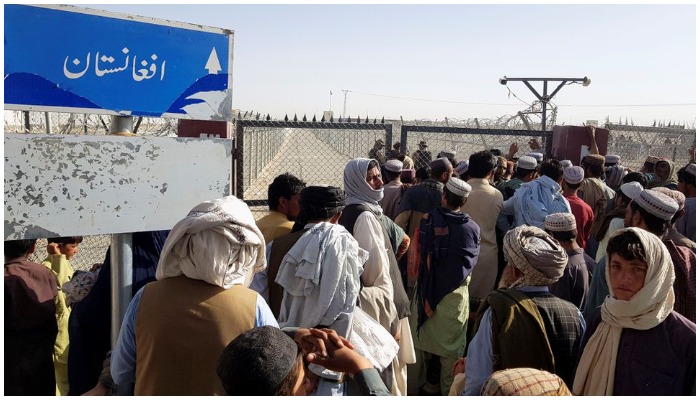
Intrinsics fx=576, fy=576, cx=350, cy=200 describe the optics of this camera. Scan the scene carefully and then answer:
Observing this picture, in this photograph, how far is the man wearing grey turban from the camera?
2221 mm

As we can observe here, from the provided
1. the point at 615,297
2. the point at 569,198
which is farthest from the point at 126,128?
the point at 569,198

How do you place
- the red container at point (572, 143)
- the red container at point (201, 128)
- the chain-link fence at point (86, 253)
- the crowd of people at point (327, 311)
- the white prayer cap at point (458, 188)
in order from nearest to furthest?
the crowd of people at point (327, 311) < the white prayer cap at point (458, 188) < the red container at point (201, 128) < the chain-link fence at point (86, 253) < the red container at point (572, 143)

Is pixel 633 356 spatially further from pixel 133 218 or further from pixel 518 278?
pixel 133 218

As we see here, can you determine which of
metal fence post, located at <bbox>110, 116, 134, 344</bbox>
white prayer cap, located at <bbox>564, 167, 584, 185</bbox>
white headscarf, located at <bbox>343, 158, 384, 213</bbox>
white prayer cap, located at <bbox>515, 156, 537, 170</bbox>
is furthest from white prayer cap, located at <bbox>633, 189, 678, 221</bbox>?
white prayer cap, located at <bbox>515, 156, 537, 170</bbox>

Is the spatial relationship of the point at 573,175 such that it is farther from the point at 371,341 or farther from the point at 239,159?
the point at 371,341

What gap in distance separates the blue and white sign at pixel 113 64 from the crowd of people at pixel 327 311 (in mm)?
519

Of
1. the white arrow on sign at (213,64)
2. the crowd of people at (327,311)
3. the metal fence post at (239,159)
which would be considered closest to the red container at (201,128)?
the metal fence post at (239,159)

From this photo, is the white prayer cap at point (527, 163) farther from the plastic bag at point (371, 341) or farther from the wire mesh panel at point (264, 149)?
the plastic bag at point (371, 341)

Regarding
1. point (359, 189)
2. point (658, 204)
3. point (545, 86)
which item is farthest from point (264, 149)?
point (658, 204)

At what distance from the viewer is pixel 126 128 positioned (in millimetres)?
2211

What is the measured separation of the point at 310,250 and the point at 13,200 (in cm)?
112

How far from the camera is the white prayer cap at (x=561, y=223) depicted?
135 inches

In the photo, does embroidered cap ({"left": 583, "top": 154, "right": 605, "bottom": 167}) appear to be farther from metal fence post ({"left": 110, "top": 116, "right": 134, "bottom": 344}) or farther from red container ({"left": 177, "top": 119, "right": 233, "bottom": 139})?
metal fence post ({"left": 110, "top": 116, "right": 134, "bottom": 344})

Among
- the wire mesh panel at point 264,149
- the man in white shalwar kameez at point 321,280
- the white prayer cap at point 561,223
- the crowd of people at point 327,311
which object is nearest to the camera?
the crowd of people at point 327,311
